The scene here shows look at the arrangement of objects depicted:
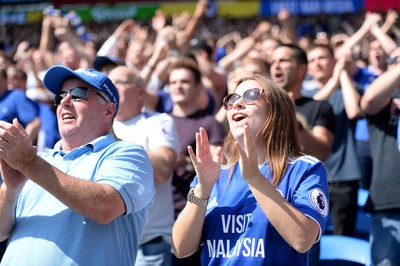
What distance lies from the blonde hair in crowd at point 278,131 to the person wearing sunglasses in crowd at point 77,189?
601mm

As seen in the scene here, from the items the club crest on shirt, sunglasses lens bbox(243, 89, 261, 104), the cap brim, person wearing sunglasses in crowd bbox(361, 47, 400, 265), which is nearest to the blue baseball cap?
the cap brim

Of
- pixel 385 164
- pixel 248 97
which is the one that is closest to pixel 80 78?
pixel 248 97

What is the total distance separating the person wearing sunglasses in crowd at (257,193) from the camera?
119 inches

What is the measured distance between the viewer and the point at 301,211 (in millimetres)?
3043

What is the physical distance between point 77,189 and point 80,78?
743mm

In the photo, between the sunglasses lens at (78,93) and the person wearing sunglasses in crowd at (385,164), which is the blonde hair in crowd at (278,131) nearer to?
the sunglasses lens at (78,93)

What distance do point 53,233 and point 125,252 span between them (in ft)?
1.16

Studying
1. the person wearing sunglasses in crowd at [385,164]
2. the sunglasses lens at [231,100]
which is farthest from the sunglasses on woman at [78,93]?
the person wearing sunglasses in crowd at [385,164]


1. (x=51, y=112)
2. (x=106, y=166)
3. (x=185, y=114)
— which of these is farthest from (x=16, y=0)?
(x=106, y=166)

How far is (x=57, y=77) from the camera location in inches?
151

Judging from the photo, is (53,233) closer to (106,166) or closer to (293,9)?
(106,166)

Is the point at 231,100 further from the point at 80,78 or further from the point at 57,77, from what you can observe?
the point at 57,77

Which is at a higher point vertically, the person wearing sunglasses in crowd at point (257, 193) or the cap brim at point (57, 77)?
the cap brim at point (57, 77)

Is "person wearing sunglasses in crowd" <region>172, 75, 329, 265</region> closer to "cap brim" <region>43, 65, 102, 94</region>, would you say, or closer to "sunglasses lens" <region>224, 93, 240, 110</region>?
"sunglasses lens" <region>224, 93, 240, 110</region>
